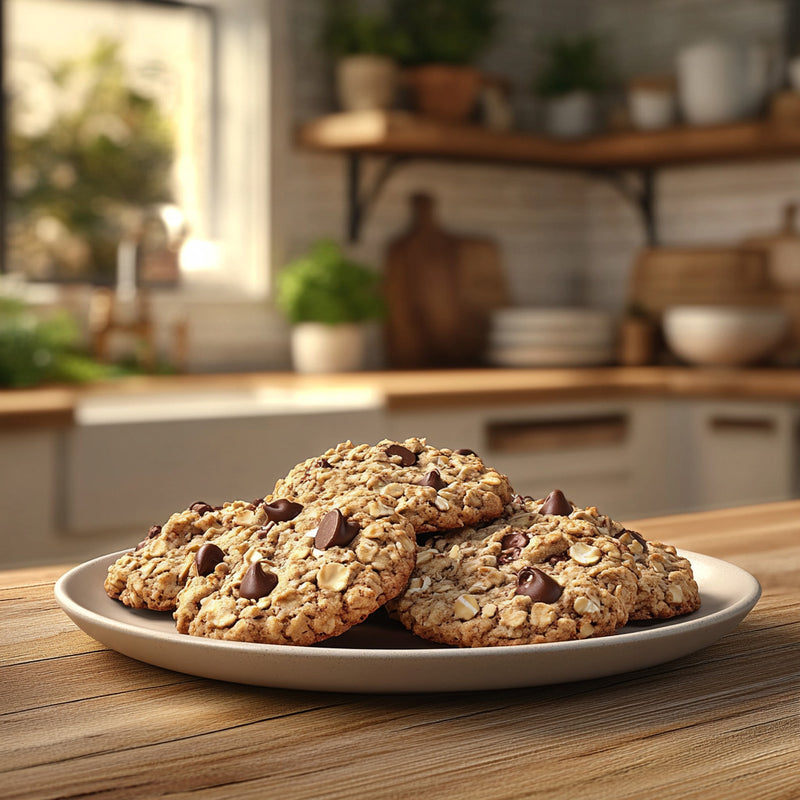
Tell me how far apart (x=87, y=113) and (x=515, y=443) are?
1597 millimetres

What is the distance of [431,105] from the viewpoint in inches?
142

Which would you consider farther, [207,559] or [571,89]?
[571,89]

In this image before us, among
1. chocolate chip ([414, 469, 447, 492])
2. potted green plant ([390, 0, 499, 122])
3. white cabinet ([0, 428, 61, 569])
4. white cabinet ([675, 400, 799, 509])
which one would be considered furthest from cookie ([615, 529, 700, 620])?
potted green plant ([390, 0, 499, 122])

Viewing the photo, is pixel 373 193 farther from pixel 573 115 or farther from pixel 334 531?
pixel 334 531

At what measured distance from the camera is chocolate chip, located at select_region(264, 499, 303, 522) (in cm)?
75

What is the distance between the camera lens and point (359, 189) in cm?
377

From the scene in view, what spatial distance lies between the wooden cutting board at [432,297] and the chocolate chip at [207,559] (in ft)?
10.00

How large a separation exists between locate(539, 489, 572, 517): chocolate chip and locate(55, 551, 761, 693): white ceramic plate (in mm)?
85

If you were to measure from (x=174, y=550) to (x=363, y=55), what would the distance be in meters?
2.93

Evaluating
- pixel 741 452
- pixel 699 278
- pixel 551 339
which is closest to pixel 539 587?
pixel 741 452

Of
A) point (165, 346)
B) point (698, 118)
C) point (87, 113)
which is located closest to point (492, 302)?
point (698, 118)

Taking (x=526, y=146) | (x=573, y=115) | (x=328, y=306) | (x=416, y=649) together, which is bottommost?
(x=416, y=649)

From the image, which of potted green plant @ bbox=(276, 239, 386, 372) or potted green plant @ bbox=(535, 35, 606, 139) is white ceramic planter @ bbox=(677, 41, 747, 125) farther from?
potted green plant @ bbox=(276, 239, 386, 372)

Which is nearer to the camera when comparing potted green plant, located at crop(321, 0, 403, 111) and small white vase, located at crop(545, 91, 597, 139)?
potted green plant, located at crop(321, 0, 403, 111)
